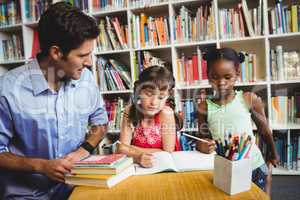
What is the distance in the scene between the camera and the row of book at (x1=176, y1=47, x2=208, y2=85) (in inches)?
93.5

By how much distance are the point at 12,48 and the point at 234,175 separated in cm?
295

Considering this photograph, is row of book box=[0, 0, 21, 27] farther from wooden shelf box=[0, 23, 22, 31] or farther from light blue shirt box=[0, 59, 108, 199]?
light blue shirt box=[0, 59, 108, 199]

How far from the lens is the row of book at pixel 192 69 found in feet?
7.79

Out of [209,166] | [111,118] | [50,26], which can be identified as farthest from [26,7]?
[209,166]

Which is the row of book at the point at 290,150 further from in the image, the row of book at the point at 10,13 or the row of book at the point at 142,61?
the row of book at the point at 10,13

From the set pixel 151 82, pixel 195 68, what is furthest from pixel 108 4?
pixel 151 82

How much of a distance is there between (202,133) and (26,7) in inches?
95.3

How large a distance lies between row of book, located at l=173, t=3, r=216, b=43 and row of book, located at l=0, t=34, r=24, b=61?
175 cm

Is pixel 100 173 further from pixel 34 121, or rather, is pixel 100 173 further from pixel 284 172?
pixel 284 172

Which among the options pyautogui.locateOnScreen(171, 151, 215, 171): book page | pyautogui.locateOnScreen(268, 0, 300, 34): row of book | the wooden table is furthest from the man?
pyautogui.locateOnScreen(268, 0, 300, 34): row of book

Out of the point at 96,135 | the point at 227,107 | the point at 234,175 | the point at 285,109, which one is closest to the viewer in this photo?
the point at 234,175

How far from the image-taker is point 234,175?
2.13 feet

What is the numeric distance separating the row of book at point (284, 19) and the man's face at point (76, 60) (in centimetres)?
183

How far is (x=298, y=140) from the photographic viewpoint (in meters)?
2.31
